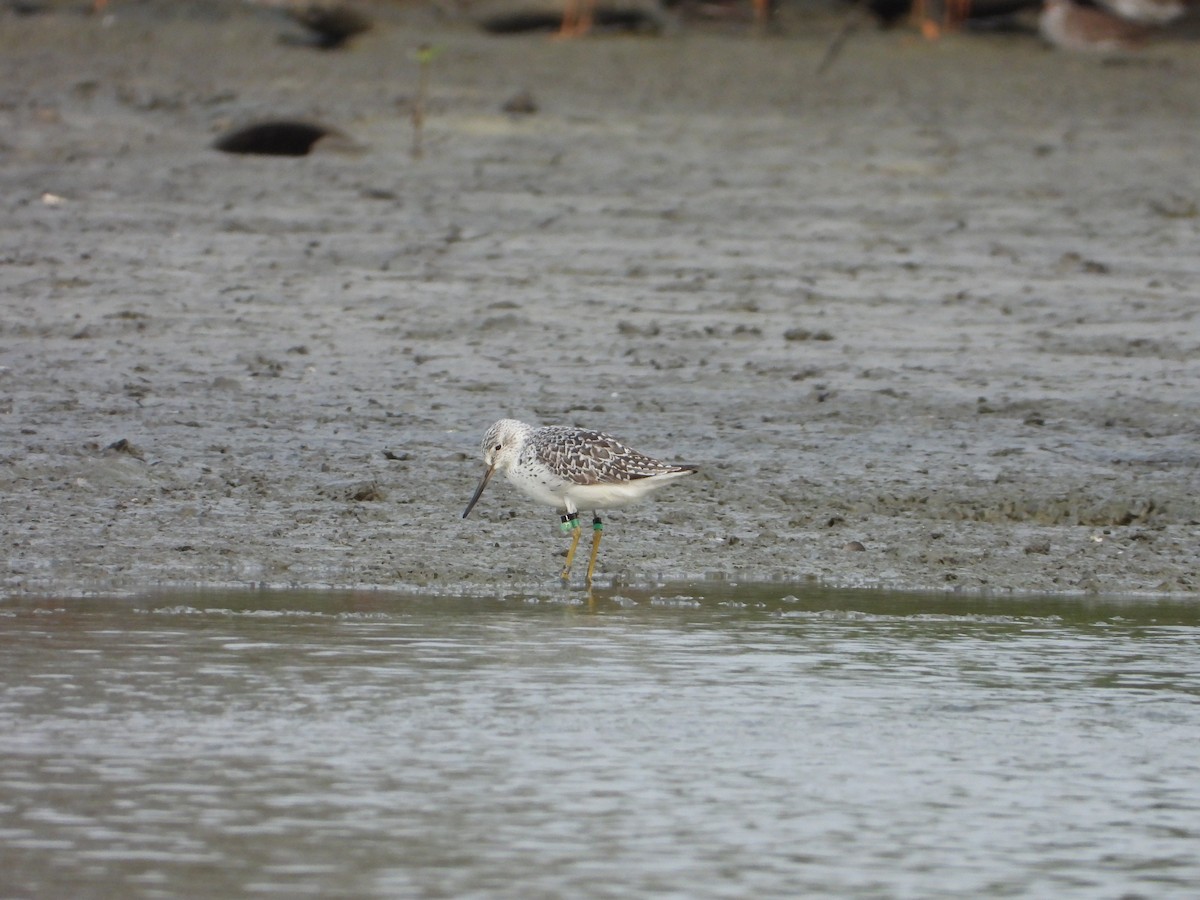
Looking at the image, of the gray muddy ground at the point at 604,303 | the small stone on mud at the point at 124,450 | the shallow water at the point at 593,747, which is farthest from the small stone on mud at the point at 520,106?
the shallow water at the point at 593,747

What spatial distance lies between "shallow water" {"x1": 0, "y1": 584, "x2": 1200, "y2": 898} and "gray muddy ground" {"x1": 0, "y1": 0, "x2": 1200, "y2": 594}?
2.88 feet

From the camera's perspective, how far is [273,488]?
31.6 feet

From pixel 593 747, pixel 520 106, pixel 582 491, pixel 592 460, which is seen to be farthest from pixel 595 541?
pixel 520 106

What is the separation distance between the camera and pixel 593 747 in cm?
626

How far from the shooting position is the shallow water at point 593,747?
5254mm

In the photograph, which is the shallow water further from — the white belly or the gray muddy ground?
the gray muddy ground

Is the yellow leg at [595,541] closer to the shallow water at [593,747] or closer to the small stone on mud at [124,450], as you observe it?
the shallow water at [593,747]

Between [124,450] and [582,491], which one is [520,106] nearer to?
[124,450]

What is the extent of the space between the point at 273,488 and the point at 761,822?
4493 mm

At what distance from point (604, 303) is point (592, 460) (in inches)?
182

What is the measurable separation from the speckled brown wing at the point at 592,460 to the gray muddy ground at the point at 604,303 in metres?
0.42

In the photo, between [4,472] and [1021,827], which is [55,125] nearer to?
[4,472]

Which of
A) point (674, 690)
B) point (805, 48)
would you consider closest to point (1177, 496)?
point (674, 690)

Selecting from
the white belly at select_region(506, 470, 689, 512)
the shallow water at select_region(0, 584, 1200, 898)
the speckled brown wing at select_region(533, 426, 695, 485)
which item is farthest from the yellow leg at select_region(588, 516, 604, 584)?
the shallow water at select_region(0, 584, 1200, 898)
